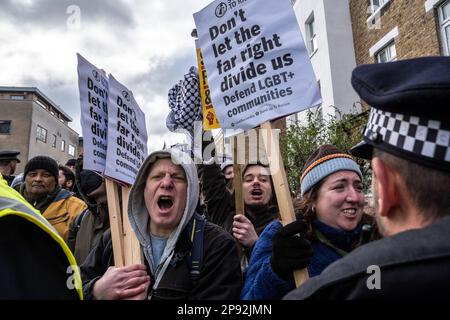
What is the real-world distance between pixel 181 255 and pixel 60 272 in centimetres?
103

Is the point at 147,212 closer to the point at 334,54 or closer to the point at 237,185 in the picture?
the point at 237,185

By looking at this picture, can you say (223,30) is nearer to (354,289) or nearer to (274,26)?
(274,26)

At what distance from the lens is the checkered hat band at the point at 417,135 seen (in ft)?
2.98

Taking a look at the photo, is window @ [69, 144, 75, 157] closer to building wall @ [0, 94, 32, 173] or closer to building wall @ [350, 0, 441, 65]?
building wall @ [0, 94, 32, 173]

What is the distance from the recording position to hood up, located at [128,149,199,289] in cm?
211

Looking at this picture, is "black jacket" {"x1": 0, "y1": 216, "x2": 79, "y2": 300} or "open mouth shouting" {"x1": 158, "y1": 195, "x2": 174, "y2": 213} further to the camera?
"open mouth shouting" {"x1": 158, "y1": 195, "x2": 174, "y2": 213}

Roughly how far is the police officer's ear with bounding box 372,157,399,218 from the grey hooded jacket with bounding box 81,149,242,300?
1.12m

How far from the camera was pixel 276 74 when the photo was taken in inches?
86.8

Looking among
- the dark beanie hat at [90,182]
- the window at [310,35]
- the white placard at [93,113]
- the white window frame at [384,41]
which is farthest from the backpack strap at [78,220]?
the window at [310,35]

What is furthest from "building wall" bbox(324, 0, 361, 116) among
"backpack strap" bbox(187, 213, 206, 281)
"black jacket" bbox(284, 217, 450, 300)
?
"black jacket" bbox(284, 217, 450, 300)

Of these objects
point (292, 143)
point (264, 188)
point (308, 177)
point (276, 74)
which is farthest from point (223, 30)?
point (292, 143)

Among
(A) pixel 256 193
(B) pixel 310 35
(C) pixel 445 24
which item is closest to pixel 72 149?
(B) pixel 310 35

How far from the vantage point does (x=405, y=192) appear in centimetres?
95

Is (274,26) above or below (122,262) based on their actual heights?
above
